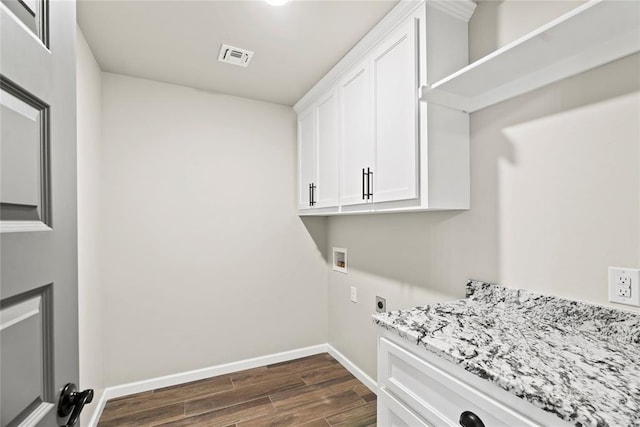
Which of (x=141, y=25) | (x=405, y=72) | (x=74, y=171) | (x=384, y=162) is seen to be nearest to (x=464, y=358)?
(x=384, y=162)

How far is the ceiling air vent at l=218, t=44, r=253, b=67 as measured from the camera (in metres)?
1.98

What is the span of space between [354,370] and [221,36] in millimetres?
2613

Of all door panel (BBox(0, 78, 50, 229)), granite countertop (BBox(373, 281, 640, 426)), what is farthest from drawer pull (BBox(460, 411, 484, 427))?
door panel (BBox(0, 78, 50, 229))

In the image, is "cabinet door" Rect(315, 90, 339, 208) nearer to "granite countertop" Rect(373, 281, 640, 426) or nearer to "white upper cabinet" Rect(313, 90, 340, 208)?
"white upper cabinet" Rect(313, 90, 340, 208)

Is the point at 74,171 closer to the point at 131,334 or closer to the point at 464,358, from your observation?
the point at 464,358

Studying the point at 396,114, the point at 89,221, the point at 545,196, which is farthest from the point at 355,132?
the point at 89,221

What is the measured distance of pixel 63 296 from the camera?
0.74 m

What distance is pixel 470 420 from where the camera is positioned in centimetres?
88

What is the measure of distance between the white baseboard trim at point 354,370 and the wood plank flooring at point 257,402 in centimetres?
4

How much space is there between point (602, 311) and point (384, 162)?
1.08 metres

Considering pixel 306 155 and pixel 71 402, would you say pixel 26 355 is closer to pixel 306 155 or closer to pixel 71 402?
pixel 71 402

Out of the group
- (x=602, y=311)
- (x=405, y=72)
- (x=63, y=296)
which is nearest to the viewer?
(x=63, y=296)

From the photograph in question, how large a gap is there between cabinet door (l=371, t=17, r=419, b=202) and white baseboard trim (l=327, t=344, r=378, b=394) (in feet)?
4.90

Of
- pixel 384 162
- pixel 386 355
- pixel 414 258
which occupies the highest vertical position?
pixel 384 162
